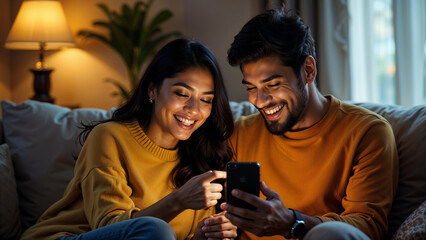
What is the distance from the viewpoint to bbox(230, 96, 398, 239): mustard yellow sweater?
1.59m

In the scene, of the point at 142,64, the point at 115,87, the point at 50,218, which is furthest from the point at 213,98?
the point at 115,87

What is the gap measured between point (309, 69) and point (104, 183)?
903mm

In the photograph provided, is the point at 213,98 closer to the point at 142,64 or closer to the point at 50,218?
the point at 50,218

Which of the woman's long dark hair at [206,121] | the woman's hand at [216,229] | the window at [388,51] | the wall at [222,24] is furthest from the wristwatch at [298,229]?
the wall at [222,24]

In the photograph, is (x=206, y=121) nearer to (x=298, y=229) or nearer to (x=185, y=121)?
(x=185, y=121)

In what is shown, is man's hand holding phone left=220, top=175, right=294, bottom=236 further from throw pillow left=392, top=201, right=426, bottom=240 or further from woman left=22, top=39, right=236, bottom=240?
throw pillow left=392, top=201, right=426, bottom=240

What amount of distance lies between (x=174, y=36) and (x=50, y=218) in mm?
3498

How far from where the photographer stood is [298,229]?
58.4 inches

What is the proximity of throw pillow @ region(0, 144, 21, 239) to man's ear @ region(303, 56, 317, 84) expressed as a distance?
1.33m

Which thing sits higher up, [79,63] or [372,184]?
[79,63]

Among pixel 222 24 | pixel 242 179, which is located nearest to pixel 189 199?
pixel 242 179

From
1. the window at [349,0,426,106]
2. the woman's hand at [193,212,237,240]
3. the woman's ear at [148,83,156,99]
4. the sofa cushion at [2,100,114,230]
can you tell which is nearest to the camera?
the woman's hand at [193,212,237,240]

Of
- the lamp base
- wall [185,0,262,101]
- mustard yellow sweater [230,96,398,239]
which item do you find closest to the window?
wall [185,0,262,101]

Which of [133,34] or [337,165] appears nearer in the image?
[337,165]
